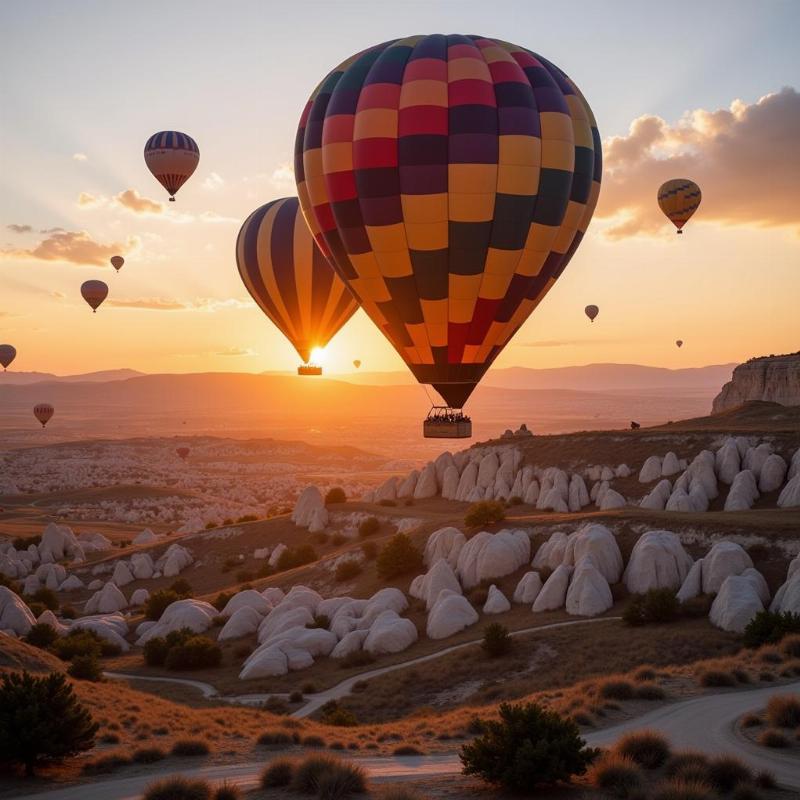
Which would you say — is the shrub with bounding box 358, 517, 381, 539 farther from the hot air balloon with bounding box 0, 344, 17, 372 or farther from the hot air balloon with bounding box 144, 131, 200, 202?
the hot air balloon with bounding box 0, 344, 17, 372

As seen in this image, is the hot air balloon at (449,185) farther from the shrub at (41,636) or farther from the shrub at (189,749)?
the shrub at (41,636)

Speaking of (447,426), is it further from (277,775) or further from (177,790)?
(177,790)

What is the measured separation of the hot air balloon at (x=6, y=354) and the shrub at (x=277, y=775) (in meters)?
141

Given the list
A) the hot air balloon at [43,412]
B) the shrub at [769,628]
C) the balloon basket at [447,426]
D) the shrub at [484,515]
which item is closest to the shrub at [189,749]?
the balloon basket at [447,426]

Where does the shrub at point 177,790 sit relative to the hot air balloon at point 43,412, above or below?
below

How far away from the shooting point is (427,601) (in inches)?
1992

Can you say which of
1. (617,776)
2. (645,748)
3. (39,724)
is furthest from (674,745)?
(39,724)

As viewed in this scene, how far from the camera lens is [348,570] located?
6234cm

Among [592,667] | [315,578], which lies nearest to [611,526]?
[592,667]

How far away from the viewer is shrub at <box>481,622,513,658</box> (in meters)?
39.6

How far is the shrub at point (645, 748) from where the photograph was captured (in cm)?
1866

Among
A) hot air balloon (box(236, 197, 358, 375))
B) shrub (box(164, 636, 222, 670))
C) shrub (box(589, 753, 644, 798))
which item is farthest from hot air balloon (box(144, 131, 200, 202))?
shrub (box(589, 753, 644, 798))

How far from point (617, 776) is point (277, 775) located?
769 centimetres

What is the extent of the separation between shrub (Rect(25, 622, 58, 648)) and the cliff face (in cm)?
7179
